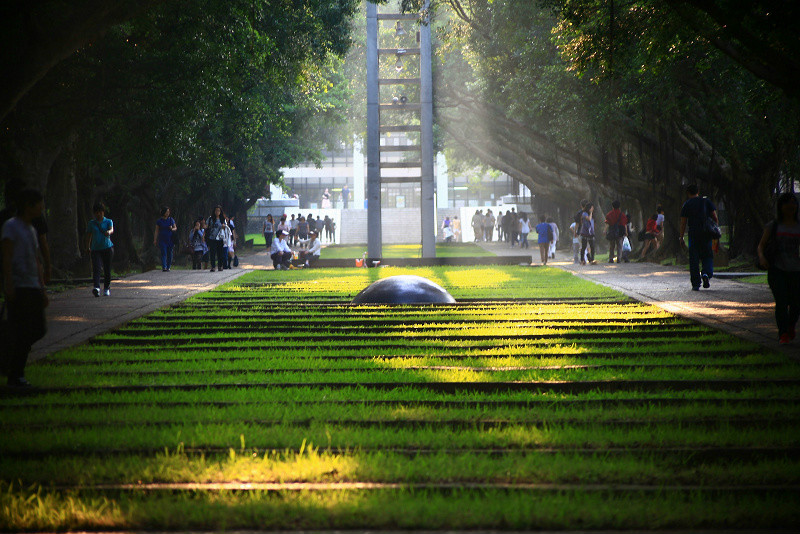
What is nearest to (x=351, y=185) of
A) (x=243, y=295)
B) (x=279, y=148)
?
(x=279, y=148)

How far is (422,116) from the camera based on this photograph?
93.2ft

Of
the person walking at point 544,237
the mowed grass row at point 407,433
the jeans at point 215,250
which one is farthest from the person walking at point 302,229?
the mowed grass row at point 407,433

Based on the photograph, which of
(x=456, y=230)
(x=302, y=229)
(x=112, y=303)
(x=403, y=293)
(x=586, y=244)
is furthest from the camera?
(x=456, y=230)

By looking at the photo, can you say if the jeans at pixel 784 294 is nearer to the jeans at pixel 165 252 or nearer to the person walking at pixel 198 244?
the jeans at pixel 165 252

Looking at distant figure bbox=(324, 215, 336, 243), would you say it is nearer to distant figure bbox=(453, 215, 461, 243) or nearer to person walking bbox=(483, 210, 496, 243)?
distant figure bbox=(453, 215, 461, 243)

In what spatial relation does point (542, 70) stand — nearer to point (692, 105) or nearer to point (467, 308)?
point (692, 105)

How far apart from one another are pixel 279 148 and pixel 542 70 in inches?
555

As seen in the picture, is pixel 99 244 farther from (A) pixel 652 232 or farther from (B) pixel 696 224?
(A) pixel 652 232

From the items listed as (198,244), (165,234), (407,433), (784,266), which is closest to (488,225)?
(198,244)

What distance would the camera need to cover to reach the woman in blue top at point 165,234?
22.3 meters

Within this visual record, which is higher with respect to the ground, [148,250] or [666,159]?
[666,159]

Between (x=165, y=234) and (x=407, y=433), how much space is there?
18878 mm

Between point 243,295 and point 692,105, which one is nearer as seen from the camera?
point 243,295

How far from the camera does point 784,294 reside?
8.20 m
